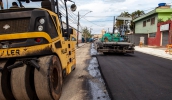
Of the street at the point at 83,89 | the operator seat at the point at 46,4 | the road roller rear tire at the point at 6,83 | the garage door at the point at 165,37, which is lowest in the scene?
the street at the point at 83,89

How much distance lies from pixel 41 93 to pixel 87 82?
2.58 metres

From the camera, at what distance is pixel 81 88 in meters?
5.32

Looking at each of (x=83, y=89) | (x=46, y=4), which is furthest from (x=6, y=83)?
(x=46, y=4)

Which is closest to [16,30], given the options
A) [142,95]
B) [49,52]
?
[49,52]

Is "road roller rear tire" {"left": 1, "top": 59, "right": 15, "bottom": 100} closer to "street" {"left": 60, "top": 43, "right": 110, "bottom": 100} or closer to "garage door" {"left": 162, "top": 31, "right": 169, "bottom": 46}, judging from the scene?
"street" {"left": 60, "top": 43, "right": 110, "bottom": 100}

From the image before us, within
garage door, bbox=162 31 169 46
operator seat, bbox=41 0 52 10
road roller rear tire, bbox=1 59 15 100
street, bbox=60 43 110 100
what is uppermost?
operator seat, bbox=41 0 52 10

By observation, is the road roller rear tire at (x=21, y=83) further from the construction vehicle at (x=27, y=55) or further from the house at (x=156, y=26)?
the house at (x=156, y=26)

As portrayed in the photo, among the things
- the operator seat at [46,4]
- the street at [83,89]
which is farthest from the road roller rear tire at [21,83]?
the operator seat at [46,4]

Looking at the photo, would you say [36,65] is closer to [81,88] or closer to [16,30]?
[16,30]

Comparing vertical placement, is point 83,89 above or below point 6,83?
below

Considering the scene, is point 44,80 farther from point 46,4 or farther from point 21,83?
point 46,4

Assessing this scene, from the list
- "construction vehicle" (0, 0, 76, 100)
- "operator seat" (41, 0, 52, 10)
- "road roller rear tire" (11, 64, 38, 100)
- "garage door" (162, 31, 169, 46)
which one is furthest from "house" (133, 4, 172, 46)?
"road roller rear tire" (11, 64, 38, 100)

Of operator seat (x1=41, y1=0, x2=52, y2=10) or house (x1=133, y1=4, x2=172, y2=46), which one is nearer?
operator seat (x1=41, y1=0, x2=52, y2=10)

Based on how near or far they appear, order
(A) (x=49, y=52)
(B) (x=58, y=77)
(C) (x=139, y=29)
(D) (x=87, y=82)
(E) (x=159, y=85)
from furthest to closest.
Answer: (C) (x=139, y=29) < (D) (x=87, y=82) < (E) (x=159, y=85) < (B) (x=58, y=77) < (A) (x=49, y=52)
